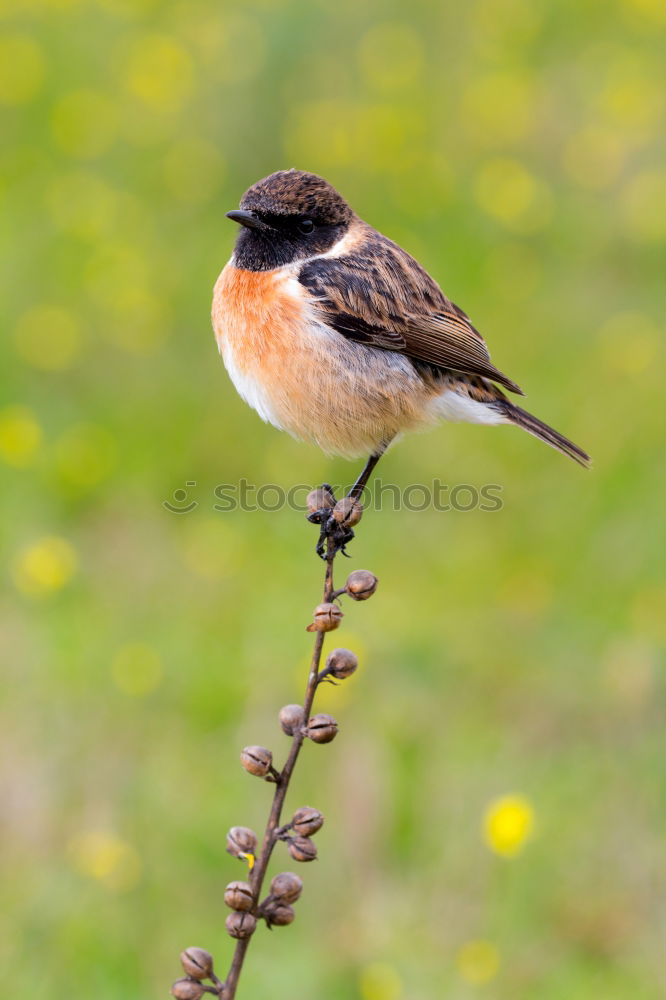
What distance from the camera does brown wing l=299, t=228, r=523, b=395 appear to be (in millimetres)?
4230

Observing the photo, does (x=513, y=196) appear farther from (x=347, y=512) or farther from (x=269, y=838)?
(x=269, y=838)

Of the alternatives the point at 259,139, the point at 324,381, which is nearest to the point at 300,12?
the point at 259,139

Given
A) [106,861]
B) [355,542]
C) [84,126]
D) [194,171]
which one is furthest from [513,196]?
[106,861]

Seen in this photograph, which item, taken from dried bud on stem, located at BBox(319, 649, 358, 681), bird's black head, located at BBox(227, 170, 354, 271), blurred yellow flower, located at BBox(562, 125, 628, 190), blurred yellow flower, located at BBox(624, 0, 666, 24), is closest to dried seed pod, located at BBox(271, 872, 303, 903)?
dried bud on stem, located at BBox(319, 649, 358, 681)

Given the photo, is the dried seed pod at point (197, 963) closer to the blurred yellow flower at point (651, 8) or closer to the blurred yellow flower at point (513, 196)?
the blurred yellow flower at point (513, 196)

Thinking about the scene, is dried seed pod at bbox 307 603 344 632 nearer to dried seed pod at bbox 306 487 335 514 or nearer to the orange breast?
dried seed pod at bbox 306 487 335 514

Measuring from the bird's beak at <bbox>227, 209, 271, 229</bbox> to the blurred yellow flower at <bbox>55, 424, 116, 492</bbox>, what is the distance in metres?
3.49

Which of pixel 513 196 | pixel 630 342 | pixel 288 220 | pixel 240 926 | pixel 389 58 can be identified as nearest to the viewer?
pixel 240 926

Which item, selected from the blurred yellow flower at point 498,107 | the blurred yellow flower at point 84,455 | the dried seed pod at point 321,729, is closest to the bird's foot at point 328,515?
the dried seed pod at point 321,729

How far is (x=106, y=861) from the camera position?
454cm

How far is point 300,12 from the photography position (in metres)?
10.2

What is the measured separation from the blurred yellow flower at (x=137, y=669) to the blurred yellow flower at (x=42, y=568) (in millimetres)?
509

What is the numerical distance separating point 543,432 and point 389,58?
7.23 m

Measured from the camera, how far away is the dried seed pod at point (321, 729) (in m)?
2.26
